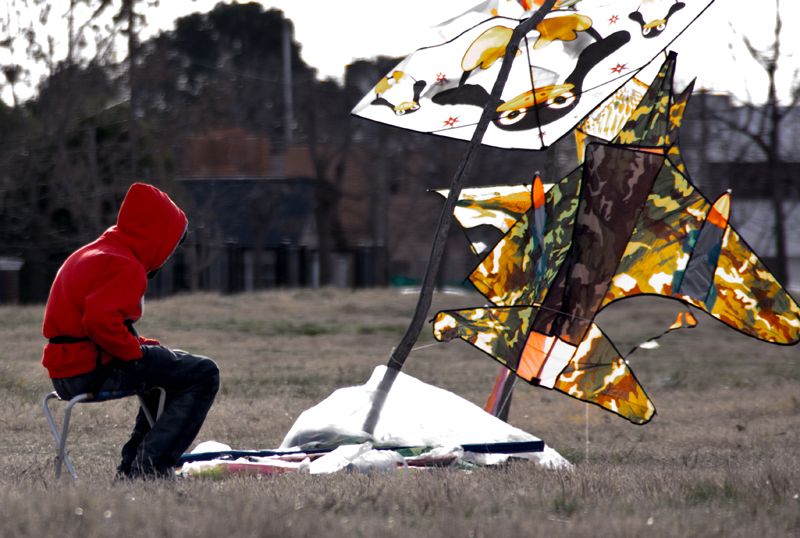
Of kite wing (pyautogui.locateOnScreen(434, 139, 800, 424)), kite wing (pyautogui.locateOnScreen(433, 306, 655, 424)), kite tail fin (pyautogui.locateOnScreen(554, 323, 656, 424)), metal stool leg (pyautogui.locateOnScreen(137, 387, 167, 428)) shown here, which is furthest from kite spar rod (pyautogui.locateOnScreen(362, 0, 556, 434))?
metal stool leg (pyautogui.locateOnScreen(137, 387, 167, 428))

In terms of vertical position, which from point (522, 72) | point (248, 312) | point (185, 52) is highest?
point (185, 52)

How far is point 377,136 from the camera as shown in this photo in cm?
4078

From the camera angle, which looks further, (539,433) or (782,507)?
(539,433)

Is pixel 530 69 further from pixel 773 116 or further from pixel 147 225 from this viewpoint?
pixel 773 116

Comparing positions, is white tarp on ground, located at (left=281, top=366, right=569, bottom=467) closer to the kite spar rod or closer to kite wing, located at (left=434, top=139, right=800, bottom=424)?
the kite spar rod

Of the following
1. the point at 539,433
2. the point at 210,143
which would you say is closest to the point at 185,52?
the point at 210,143

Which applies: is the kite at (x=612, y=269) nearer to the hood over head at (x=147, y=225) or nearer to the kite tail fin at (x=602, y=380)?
the kite tail fin at (x=602, y=380)

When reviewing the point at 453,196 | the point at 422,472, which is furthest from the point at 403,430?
the point at 453,196

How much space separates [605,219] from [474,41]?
5.12 ft

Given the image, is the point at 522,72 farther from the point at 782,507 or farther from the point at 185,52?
the point at 185,52

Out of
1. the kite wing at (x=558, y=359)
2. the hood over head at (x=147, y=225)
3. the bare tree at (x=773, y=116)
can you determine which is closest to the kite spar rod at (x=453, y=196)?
the kite wing at (x=558, y=359)

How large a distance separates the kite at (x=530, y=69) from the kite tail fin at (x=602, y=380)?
152cm

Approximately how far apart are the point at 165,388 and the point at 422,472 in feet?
4.40

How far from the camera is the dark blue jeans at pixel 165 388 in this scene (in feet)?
20.1
